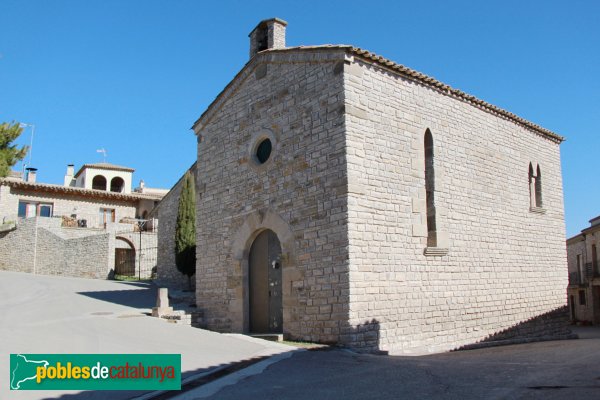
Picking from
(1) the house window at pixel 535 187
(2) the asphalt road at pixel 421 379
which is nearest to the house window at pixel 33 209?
(1) the house window at pixel 535 187

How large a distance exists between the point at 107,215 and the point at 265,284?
26.6m

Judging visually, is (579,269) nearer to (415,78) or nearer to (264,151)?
(415,78)

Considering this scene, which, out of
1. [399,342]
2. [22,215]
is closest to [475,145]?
[399,342]

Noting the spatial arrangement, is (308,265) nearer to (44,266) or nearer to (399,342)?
(399,342)

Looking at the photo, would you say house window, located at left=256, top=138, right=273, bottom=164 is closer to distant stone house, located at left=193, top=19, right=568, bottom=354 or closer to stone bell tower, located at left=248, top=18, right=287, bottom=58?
distant stone house, located at left=193, top=19, right=568, bottom=354

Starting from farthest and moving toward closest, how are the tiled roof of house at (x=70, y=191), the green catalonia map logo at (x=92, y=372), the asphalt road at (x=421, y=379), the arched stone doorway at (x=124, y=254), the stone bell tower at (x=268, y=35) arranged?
the tiled roof of house at (x=70, y=191), the arched stone doorway at (x=124, y=254), the stone bell tower at (x=268, y=35), the green catalonia map logo at (x=92, y=372), the asphalt road at (x=421, y=379)

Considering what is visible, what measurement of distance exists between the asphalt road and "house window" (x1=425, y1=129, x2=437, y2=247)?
3.06 metres

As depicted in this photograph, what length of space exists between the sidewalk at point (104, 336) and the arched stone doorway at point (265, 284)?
3.75 ft

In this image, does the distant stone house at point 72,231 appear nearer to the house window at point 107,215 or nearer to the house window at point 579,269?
the house window at point 107,215

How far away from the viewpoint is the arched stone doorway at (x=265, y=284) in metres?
11.7

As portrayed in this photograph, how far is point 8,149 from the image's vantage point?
81.9 feet

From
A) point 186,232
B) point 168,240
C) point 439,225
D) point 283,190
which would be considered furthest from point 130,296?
point 439,225

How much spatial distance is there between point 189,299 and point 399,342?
26.0ft

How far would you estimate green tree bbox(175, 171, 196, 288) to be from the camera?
19.8m
